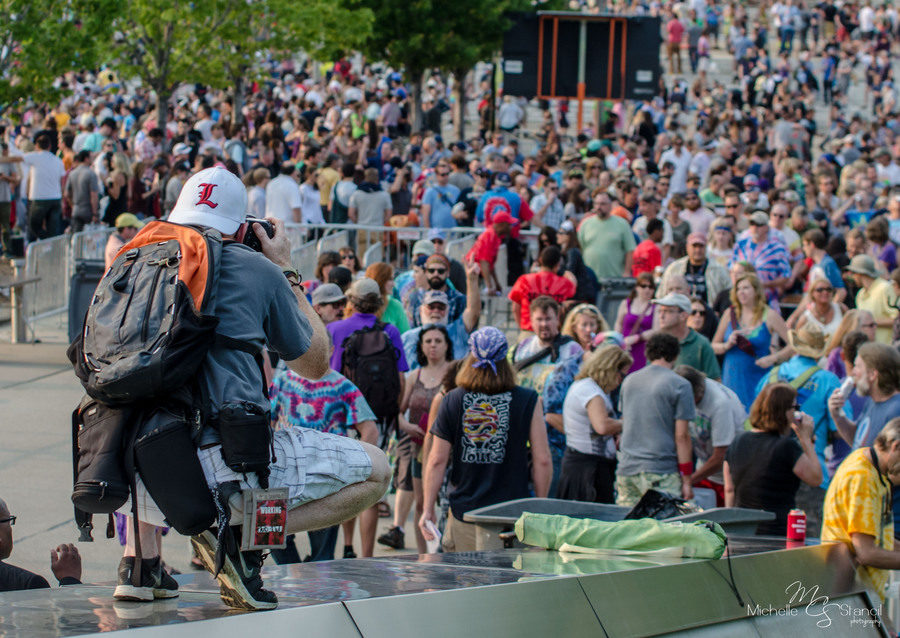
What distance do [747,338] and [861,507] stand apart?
486cm

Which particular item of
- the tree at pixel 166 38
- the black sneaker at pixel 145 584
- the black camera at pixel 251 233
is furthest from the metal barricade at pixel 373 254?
the black sneaker at pixel 145 584

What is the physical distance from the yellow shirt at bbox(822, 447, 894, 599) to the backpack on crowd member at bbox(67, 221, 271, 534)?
119 inches

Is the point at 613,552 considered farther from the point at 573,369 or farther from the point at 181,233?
the point at 573,369

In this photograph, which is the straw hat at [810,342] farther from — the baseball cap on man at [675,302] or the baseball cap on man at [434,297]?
the baseball cap on man at [434,297]

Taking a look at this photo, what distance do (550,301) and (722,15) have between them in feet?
126

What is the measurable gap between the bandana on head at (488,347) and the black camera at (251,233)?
289 cm

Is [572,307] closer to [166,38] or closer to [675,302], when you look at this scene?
[675,302]

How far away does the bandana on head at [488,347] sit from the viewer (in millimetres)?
6594

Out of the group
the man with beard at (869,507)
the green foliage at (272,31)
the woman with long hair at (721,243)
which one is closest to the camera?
the man with beard at (869,507)

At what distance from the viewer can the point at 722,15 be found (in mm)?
44000

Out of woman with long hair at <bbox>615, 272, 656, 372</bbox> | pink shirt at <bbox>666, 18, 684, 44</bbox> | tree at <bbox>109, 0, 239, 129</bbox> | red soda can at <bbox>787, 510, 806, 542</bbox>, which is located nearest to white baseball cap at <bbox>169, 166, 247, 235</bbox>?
red soda can at <bbox>787, 510, 806, 542</bbox>

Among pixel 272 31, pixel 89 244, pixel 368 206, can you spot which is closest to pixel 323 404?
pixel 89 244

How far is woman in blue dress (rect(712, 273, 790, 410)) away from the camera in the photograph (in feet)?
33.1
